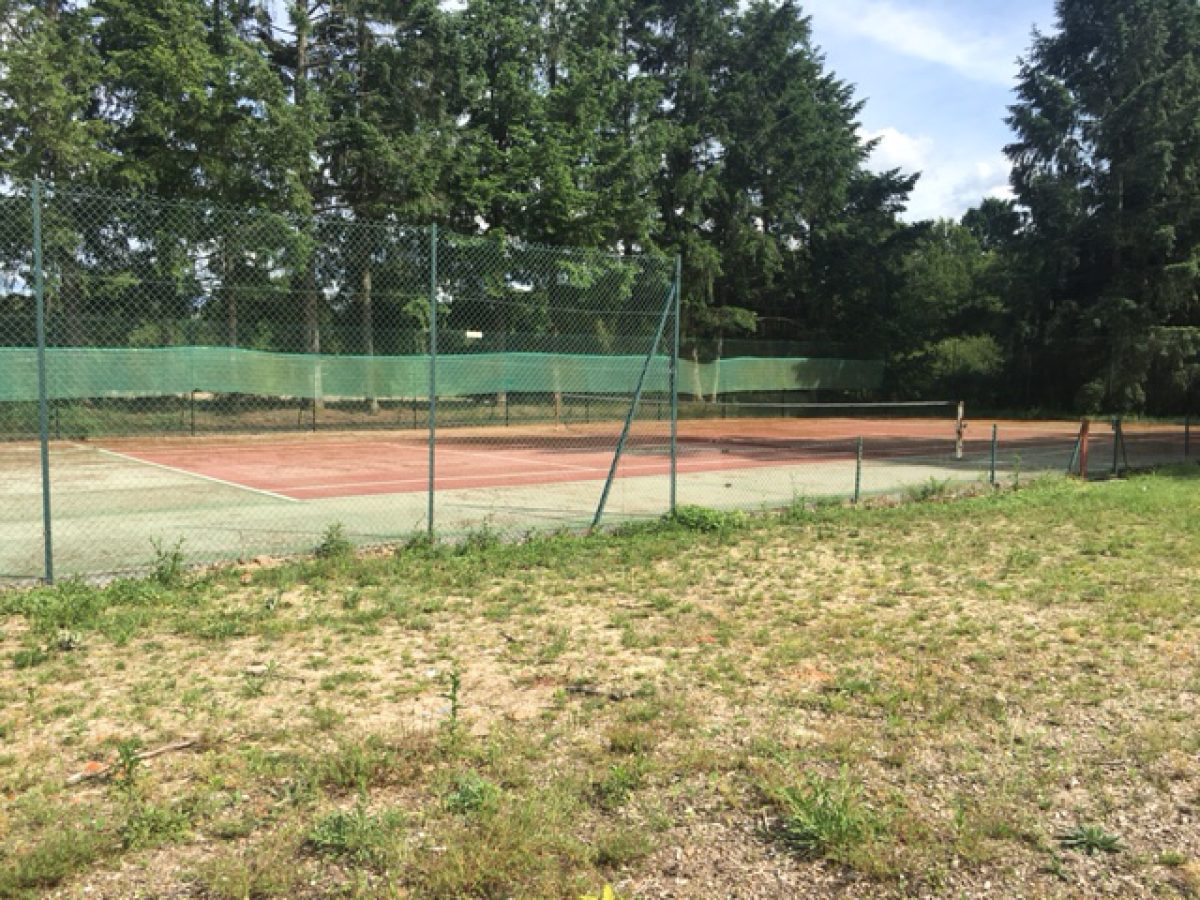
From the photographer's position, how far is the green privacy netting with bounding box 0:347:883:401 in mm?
15016

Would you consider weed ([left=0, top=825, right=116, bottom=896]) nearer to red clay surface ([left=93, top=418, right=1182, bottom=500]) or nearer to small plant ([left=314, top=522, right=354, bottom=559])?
small plant ([left=314, top=522, right=354, bottom=559])

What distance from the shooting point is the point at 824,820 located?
324 centimetres

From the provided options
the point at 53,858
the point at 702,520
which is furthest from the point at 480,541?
the point at 53,858

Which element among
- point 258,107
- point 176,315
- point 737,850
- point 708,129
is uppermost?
point 708,129

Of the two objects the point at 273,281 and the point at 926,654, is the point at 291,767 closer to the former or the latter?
the point at 926,654

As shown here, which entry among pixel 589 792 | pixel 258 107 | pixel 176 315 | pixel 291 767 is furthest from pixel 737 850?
pixel 258 107

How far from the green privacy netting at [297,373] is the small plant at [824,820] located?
9617 mm

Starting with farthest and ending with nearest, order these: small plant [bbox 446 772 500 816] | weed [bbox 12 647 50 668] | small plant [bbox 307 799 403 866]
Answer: weed [bbox 12 647 50 668] → small plant [bbox 446 772 500 816] → small plant [bbox 307 799 403 866]

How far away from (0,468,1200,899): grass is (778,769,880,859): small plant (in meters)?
0.02

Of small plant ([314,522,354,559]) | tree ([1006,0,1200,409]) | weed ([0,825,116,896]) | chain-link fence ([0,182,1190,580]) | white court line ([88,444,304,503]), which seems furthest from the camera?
tree ([1006,0,1200,409])

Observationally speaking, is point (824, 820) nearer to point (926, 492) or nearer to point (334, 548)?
point (334, 548)

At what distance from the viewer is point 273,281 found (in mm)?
13281

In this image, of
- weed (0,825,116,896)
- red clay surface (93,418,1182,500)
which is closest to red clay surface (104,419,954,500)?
red clay surface (93,418,1182,500)

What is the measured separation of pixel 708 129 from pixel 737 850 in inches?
1655
